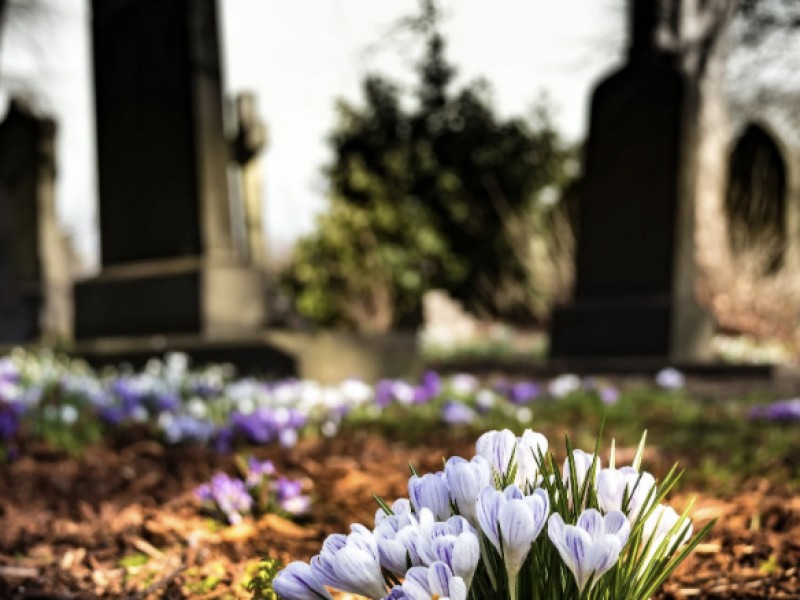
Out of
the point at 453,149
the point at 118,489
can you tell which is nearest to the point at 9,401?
the point at 118,489

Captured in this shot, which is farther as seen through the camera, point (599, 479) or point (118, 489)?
point (118, 489)

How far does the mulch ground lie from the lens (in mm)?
1835

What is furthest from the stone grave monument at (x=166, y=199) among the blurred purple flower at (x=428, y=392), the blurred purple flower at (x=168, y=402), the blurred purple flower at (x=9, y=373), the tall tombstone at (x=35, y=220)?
the tall tombstone at (x=35, y=220)

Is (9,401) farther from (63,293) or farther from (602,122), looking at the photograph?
(63,293)

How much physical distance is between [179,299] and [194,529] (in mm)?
5380

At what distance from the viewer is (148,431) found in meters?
4.12

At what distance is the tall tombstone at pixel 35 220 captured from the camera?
40.5 feet

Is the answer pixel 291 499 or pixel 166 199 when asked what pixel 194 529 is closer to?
pixel 291 499

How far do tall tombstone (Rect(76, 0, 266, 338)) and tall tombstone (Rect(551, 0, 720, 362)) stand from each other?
14.1 ft

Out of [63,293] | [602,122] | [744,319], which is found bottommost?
[744,319]

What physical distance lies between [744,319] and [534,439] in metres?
12.5

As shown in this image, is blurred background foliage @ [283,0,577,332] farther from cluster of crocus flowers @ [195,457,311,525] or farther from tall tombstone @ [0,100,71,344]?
cluster of crocus flowers @ [195,457,311,525]

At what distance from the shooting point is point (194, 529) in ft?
7.34

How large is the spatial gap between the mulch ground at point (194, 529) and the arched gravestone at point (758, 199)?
37.1ft
